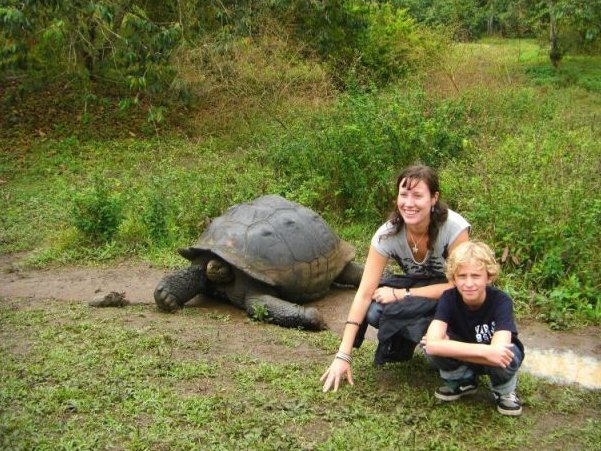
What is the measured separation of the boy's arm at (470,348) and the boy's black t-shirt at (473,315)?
68 millimetres

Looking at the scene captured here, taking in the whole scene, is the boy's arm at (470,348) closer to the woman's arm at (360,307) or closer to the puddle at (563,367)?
the woman's arm at (360,307)

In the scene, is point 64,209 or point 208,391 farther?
point 64,209

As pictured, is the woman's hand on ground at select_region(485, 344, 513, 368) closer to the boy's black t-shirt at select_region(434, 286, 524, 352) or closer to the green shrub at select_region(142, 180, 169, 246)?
the boy's black t-shirt at select_region(434, 286, 524, 352)

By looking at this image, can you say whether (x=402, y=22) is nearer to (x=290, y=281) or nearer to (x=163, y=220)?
(x=163, y=220)

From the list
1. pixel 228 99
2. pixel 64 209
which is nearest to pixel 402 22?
pixel 228 99

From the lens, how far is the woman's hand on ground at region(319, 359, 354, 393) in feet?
12.5

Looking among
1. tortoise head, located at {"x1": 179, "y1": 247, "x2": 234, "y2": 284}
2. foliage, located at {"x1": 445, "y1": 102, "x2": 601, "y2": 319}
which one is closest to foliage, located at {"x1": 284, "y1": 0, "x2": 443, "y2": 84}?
foliage, located at {"x1": 445, "y1": 102, "x2": 601, "y2": 319}

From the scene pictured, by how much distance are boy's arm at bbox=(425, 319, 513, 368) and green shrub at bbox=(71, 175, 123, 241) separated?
519 centimetres

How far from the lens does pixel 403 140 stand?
27.3ft

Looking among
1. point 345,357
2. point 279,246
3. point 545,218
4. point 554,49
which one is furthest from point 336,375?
point 554,49

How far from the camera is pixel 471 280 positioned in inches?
136

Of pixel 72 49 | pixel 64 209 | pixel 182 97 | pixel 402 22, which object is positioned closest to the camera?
pixel 64 209

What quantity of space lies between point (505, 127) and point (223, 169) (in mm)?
4419

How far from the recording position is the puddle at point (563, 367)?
14.1 ft
